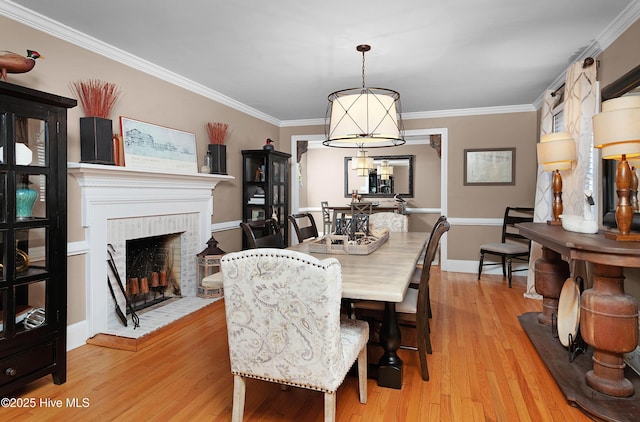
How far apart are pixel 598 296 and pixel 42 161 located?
121 inches

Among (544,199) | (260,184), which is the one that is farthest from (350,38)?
(544,199)

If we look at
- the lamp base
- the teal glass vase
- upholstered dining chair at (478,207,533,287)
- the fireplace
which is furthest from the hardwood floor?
upholstered dining chair at (478,207,533,287)

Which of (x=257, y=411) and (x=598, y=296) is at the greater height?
(x=598, y=296)

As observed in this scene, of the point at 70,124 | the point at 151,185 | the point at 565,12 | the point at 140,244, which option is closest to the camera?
the point at 565,12

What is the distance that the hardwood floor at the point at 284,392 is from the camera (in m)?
1.98

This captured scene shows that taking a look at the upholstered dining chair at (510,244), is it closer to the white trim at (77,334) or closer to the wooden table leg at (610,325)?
the wooden table leg at (610,325)

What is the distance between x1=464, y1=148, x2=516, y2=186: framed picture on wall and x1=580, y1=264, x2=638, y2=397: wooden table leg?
3.53 m

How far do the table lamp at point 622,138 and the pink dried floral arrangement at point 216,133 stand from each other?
3.51 meters

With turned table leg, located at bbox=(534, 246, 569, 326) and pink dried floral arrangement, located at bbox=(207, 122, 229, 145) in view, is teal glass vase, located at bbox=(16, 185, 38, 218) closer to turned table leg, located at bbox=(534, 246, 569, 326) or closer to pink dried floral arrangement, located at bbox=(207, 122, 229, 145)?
pink dried floral arrangement, located at bbox=(207, 122, 229, 145)

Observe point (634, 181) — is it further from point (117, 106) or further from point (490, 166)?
point (117, 106)

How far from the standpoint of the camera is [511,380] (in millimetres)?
2342

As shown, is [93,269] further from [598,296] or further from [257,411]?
[598,296]

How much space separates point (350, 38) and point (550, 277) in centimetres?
241

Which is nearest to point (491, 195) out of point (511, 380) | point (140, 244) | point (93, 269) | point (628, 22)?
point (628, 22)
